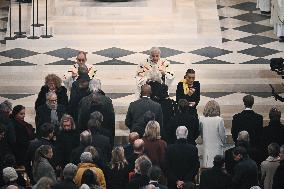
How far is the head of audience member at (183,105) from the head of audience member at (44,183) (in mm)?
3181

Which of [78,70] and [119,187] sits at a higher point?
[78,70]

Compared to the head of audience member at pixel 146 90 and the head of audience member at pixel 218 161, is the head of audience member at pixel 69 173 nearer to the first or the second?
the head of audience member at pixel 218 161

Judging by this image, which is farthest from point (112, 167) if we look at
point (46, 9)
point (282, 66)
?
point (46, 9)

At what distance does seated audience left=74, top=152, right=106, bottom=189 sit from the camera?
13.4m

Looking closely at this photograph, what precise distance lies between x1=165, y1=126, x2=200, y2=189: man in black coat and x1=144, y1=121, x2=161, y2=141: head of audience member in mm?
276

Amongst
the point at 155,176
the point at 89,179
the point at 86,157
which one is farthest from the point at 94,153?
the point at 155,176

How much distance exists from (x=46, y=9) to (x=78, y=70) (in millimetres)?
6736

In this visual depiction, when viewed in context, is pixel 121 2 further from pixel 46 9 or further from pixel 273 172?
pixel 273 172

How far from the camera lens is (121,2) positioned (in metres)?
24.4

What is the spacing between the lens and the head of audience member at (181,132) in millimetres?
14203

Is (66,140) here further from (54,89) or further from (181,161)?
(54,89)

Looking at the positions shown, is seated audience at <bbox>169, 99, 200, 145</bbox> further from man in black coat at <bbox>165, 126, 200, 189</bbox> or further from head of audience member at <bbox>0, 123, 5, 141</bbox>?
head of audience member at <bbox>0, 123, 5, 141</bbox>

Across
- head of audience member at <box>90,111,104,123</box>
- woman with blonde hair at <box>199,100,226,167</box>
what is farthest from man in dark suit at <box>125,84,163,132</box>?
head of audience member at <box>90,111,104,123</box>

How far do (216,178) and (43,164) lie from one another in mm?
2151
